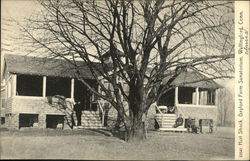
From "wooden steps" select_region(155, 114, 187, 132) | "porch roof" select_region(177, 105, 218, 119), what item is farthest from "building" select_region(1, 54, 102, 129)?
"porch roof" select_region(177, 105, 218, 119)

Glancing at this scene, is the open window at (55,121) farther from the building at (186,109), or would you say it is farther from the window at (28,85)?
the building at (186,109)

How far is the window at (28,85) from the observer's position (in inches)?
796

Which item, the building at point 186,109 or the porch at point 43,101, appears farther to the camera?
the building at point 186,109

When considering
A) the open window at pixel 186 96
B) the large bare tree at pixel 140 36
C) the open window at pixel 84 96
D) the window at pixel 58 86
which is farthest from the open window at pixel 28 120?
the open window at pixel 186 96

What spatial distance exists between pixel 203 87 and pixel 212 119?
1.72 metres

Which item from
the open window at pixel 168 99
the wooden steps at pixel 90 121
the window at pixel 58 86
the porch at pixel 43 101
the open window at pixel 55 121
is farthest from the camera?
the open window at pixel 168 99

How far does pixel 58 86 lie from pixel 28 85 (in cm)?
148

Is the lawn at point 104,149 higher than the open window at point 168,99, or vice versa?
the open window at point 168,99

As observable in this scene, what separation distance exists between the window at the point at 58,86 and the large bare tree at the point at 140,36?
7005 mm

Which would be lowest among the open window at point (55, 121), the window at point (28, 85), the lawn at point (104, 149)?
the lawn at point (104, 149)

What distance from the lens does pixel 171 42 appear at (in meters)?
13.9

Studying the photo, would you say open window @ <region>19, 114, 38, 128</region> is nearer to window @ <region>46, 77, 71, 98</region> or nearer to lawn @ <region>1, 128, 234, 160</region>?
window @ <region>46, 77, 71, 98</region>

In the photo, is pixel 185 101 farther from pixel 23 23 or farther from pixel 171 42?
pixel 23 23

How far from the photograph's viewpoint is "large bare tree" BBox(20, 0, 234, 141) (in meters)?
12.4
